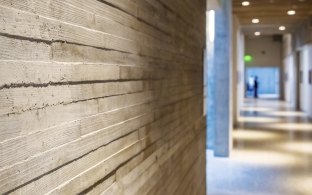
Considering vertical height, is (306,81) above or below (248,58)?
below

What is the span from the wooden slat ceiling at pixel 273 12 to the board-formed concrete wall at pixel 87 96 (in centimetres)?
831

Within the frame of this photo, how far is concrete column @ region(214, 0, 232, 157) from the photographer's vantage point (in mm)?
8156

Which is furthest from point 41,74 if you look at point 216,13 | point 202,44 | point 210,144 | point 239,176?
point 210,144

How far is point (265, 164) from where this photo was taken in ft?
25.7

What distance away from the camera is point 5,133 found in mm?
1124

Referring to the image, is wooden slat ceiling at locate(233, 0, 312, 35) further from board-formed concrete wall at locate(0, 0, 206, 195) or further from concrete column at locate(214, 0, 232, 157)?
board-formed concrete wall at locate(0, 0, 206, 195)

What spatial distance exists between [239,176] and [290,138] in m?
4.45

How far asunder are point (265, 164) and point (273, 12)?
5.97 meters

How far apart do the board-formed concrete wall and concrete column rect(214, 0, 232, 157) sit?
5153mm

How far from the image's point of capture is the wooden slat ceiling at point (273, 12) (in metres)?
10.7

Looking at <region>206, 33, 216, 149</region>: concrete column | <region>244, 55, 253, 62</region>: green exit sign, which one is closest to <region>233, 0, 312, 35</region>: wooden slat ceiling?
<region>206, 33, 216, 149</region>: concrete column

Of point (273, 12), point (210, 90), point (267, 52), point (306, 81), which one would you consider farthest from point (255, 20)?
point (267, 52)

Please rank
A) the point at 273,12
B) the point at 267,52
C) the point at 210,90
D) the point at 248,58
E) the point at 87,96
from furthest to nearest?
the point at 248,58, the point at 267,52, the point at 273,12, the point at 210,90, the point at 87,96

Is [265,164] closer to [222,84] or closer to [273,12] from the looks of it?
[222,84]
